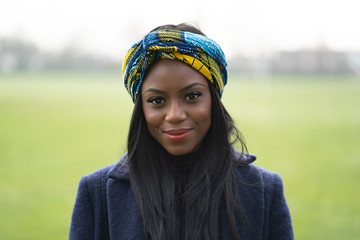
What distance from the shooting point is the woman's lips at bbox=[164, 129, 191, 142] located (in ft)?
6.84

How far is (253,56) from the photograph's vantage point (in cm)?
8062

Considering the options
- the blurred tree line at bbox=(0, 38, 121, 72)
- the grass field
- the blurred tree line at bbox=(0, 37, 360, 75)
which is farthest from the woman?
the blurred tree line at bbox=(0, 38, 121, 72)

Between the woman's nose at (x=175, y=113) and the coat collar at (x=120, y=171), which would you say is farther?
the coat collar at (x=120, y=171)

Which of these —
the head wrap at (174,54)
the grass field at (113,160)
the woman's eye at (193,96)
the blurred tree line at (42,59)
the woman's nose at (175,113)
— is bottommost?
the grass field at (113,160)

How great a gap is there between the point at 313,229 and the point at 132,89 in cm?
484

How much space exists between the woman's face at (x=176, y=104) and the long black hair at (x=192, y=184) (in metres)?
0.09

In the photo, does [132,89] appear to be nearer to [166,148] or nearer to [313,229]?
[166,148]

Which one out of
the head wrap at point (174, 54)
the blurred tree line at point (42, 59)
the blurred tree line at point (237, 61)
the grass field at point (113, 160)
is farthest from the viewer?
the blurred tree line at point (237, 61)

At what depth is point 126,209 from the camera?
6.97 ft

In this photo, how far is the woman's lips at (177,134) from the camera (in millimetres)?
2086

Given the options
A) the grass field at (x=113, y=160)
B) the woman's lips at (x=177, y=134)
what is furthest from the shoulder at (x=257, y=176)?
the grass field at (x=113, y=160)

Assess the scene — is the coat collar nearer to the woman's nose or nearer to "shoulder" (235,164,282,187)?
the woman's nose

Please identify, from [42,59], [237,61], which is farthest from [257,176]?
[237,61]

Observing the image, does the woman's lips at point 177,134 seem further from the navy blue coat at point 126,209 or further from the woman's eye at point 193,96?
the navy blue coat at point 126,209
